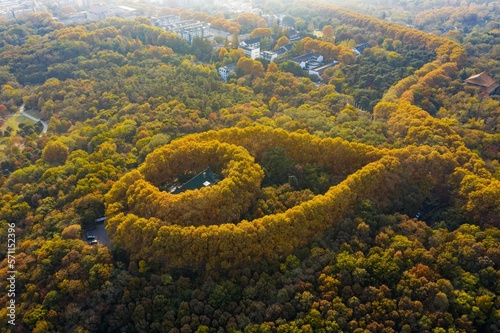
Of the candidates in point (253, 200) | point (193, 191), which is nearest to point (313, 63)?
point (253, 200)

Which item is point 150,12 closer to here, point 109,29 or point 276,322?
point 109,29

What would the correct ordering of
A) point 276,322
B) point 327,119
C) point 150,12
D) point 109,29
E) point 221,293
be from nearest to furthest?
point 276,322 → point 221,293 → point 327,119 → point 109,29 → point 150,12

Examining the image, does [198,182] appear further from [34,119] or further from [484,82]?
[484,82]

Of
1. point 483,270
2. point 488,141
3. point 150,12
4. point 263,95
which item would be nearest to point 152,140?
point 263,95

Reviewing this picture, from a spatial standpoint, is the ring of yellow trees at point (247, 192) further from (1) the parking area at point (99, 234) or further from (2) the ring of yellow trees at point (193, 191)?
(1) the parking area at point (99, 234)

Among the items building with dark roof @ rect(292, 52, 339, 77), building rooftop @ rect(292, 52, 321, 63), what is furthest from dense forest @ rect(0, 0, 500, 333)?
building rooftop @ rect(292, 52, 321, 63)

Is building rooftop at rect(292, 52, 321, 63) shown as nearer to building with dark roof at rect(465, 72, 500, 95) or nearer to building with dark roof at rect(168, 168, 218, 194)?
building with dark roof at rect(465, 72, 500, 95)

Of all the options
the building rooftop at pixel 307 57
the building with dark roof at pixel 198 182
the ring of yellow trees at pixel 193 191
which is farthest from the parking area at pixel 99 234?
the building rooftop at pixel 307 57
